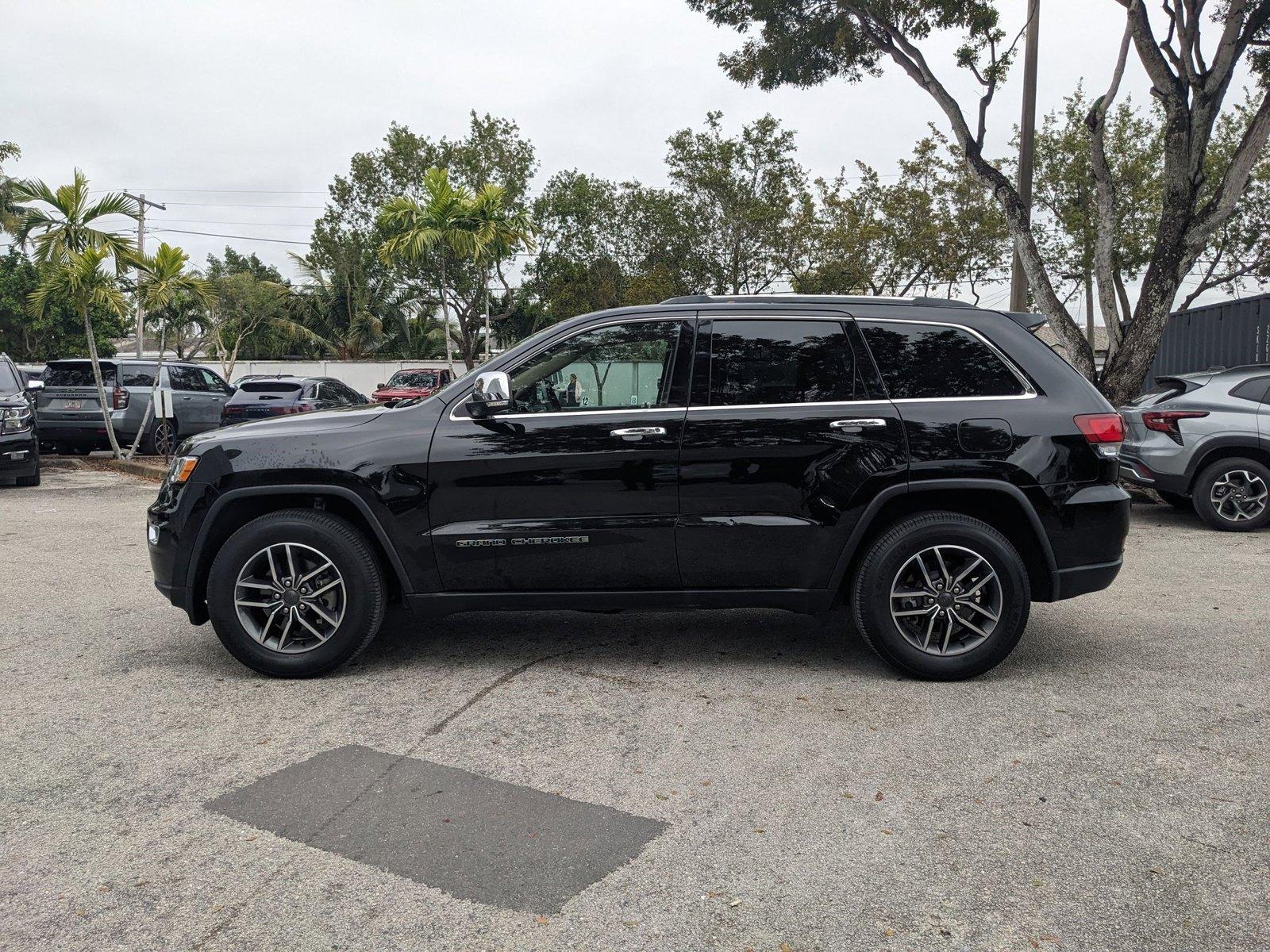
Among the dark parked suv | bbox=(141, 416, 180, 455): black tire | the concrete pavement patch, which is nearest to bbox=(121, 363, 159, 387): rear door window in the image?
bbox=(141, 416, 180, 455): black tire

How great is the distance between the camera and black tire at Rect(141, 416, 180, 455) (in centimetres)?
1786

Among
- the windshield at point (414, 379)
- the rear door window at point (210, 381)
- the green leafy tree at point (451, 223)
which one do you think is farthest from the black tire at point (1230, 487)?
the windshield at point (414, 379)

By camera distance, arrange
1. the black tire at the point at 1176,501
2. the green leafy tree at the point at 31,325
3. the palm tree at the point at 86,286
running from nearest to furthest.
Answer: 1. the black tire at the point at 1176,501
2. the palm tree at the point at 86,286
3. the green leafy tree at the point at 31,325

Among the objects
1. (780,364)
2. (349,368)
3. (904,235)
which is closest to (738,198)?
(904,235)

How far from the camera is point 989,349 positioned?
5.05 meters

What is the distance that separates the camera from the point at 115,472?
16156 millimetres

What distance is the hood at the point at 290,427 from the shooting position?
5.02 meters

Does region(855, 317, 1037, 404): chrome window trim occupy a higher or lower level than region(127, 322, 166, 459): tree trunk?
higher

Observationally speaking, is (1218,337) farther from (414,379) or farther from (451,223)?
(414,379)

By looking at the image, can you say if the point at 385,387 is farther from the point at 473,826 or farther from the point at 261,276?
the point at 261,276

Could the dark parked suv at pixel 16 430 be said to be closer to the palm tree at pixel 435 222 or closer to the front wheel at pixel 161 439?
the front wheel at pixel 161 439

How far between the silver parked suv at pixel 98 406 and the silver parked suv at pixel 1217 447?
44.8 ft

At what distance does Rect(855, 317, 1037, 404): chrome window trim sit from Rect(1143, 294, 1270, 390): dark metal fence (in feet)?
31.8

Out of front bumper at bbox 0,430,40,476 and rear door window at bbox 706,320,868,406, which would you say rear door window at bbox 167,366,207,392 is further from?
rear door window at bbox 706,320,868,406
